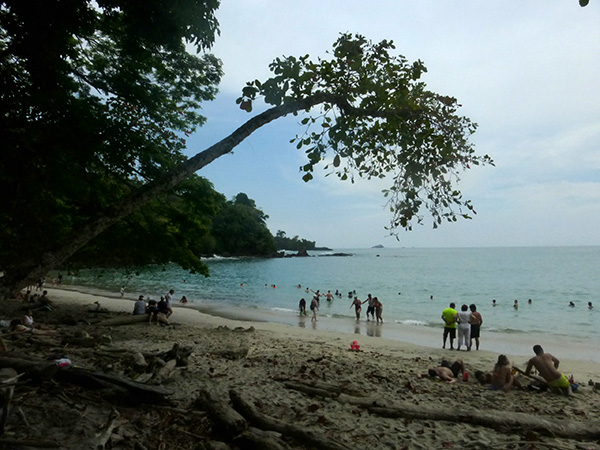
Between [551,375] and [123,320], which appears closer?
[551,375]

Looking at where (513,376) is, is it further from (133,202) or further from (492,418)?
(133,202)

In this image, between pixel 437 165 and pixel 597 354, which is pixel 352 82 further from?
pixel 597 354

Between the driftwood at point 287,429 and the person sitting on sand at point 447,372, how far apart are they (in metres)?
4.98

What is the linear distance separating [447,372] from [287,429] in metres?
5.46

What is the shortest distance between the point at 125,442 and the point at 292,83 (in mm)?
4726

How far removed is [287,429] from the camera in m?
4.60

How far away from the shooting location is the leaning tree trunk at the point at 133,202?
13.9ft

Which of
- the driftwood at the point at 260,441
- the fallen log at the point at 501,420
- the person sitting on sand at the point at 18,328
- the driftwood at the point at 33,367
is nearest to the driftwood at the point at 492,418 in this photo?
the fallen log at the point at 501,420

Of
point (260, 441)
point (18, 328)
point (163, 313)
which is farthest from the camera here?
point (163, 313)

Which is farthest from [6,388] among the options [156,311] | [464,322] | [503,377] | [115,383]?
[464,322]

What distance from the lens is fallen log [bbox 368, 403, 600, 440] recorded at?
213 inches

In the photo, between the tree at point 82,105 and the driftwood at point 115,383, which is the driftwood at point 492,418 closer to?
the driftwood at point 115,383

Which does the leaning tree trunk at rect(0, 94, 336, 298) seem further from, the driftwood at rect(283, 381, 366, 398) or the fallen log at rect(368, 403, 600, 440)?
the fallen log at rect(368, 403, 600, 440)

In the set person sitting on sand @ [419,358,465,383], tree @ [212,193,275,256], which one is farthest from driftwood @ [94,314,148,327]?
tree @ [212,193,275,256]
